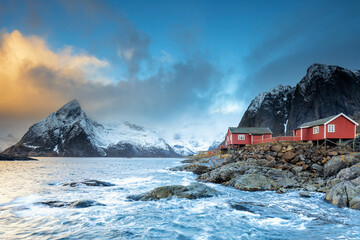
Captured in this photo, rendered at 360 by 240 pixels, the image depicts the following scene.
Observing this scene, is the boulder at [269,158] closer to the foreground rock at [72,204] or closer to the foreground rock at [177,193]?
the foreground rock at [177,193]

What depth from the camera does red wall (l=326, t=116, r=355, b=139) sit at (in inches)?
1329

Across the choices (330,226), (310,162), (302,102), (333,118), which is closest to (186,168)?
(310,162)

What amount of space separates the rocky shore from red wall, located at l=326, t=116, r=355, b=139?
2.93 m

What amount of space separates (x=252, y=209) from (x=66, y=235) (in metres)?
12.8

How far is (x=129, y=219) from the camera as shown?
13.3 meters

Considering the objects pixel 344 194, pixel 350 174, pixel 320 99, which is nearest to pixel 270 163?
pixel 350 174

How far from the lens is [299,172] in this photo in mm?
28344

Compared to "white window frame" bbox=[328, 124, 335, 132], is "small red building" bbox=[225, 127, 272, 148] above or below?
below

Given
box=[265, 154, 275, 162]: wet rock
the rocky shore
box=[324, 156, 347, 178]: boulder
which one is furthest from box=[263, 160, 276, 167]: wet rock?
box=[324, 156, 347, 178]: boulder

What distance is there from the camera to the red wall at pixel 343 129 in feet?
111

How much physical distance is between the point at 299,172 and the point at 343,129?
530 inches

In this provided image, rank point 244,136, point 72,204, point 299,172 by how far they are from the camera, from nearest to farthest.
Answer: point 72,204 < point 299,172 < point 244,136

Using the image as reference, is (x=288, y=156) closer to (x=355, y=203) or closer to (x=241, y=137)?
(x=355, y=203)

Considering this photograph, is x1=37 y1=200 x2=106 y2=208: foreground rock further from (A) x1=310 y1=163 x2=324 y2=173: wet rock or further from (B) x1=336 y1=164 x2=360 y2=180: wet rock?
(A) x1=310 y1=163 x2=324 y2=173: wet rock
